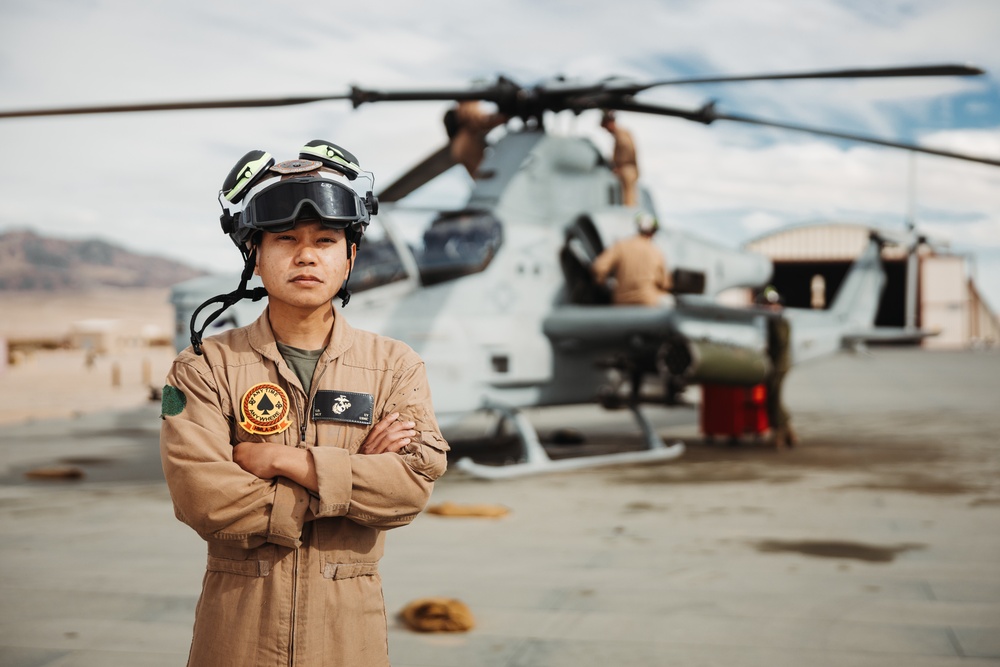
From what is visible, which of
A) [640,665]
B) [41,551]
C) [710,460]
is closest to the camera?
[640,665]

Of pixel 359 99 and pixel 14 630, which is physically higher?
pixel 359 99

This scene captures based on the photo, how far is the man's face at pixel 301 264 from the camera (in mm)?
2191

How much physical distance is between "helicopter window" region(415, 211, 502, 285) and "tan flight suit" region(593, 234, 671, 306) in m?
1.22

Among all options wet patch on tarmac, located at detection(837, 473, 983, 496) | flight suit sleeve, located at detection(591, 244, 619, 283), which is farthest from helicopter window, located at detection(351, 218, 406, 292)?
wet patch on tarmac, located at detection(837, 473, 983, 496)

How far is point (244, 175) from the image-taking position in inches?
87.5

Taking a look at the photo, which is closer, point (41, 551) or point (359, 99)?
point (41, 551)

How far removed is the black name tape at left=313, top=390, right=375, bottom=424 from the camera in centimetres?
220

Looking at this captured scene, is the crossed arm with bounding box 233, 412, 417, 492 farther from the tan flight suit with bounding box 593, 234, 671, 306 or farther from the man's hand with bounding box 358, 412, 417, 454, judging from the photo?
the tan flight suit with bounding box 593, 234, 671, 306

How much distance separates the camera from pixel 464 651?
432cm

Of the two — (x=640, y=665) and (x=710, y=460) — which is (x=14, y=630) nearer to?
(x=640, y=665)

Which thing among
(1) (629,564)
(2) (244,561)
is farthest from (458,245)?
(2) (244,561)

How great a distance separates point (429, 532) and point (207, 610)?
478 centimetres

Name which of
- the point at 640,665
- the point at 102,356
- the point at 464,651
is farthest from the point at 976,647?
the point at 102,356

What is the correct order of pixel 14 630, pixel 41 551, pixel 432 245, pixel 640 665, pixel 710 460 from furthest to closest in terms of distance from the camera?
pixel 710 460
pixel 432 245
pixel 41 551
pixel 14 630
pixel 640 665
